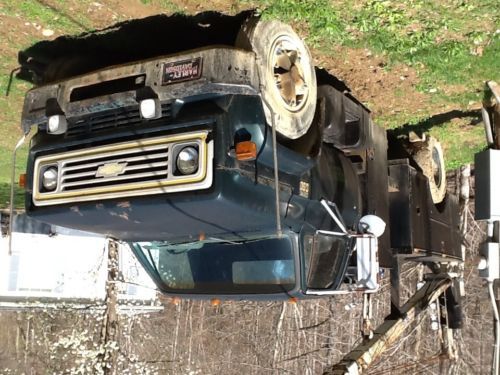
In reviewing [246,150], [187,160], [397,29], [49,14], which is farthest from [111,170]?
[397,29]

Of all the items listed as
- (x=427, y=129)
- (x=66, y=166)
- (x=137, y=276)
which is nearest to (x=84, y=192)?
(x=66, y=166)

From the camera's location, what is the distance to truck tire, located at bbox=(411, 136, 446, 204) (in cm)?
637

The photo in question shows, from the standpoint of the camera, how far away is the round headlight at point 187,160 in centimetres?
342

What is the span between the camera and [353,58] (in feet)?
16.7

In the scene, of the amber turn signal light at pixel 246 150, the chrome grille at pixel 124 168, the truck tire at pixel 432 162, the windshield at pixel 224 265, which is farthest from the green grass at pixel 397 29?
the windshield at pixel 224 265

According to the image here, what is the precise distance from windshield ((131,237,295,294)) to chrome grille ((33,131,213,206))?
0.89 m

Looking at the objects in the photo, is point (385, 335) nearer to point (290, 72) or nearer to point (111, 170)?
point (290, 72)

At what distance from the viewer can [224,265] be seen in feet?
14.5

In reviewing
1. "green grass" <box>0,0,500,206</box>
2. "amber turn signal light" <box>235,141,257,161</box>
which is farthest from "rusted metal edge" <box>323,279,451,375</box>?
"amber turn signal light" <box>235,141,257,161</box>

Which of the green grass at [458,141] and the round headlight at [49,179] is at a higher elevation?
the green grass at [458,141]

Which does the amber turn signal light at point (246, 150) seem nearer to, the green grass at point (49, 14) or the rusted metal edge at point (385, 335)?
the green grass at point (49, 14)

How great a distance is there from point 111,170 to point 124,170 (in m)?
0.10

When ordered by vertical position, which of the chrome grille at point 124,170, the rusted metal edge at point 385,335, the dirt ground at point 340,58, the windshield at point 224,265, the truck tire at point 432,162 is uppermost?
the dirt ground at point 340,58

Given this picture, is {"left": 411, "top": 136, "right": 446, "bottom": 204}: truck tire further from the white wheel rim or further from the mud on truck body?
the white wheel rim
